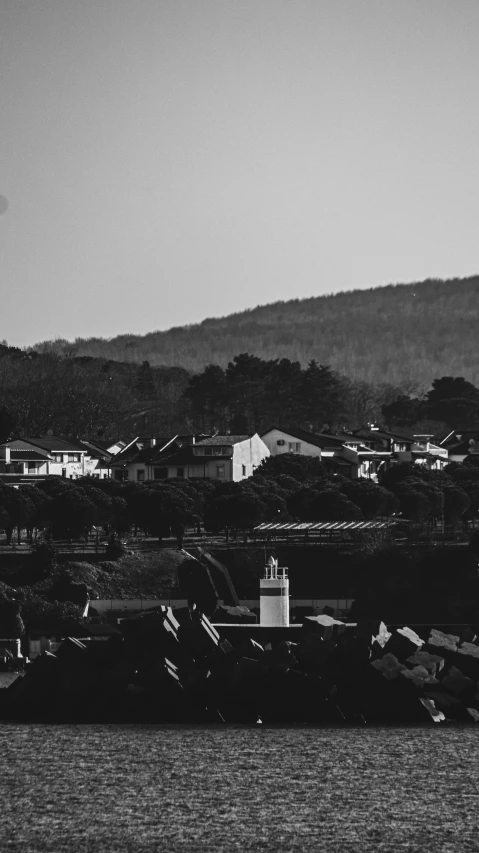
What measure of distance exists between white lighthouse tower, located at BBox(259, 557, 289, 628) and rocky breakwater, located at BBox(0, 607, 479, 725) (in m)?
3.23

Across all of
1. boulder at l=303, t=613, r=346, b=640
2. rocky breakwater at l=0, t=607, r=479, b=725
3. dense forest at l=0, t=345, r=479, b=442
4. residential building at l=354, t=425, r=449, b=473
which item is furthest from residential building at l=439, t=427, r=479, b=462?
rocky breakwater at l=0, t=607, r=479, b=725

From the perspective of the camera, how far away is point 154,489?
2046 inches

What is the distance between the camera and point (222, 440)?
2785 inches

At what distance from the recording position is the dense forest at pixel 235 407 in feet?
342

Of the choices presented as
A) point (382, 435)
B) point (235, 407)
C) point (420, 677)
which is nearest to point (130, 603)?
point (420, 677)

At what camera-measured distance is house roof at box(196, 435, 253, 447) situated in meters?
70.0

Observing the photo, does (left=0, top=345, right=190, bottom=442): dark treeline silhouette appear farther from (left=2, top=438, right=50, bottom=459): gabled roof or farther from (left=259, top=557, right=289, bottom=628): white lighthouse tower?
(left=259, top=557, right=289, bottom=628): white lighthouse tower

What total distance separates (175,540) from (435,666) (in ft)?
99.1

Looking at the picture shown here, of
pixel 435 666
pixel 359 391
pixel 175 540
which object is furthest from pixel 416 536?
pixel 359 391

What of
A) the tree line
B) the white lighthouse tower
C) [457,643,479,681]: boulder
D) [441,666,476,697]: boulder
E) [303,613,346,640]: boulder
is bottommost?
[441,666,476,697]: boulder

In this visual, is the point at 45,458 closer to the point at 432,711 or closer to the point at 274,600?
the point at 274,600

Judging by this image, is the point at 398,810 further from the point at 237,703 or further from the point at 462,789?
the point at 237,703

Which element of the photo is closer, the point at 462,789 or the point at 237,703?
the point at 462,789

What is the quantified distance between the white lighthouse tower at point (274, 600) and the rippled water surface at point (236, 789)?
477 cm
